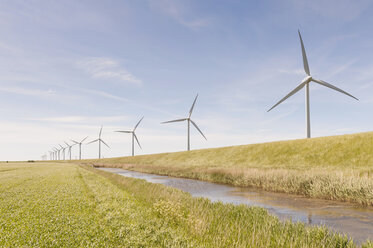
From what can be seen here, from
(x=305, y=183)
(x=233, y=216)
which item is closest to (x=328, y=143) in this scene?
(x=305, y=183)

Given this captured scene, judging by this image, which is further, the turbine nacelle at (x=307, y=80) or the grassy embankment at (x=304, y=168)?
the turbine nacelle at (x=307, y=80)

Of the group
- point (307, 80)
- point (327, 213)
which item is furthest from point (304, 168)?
point (327, 213)

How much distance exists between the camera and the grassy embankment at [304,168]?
21.9 meters

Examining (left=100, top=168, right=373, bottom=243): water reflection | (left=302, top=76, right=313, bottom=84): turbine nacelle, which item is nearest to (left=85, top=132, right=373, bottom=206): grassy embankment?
(left=100, top=168, right=373, bottom=243): water reflection

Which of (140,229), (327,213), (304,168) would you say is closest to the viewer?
(140,229)

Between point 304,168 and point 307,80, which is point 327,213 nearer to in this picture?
point 304,168

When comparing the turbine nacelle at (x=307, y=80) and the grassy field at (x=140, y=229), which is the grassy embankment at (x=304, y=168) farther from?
the turbine nacelle at (x=307, y=80)

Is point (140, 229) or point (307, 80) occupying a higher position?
point (307, 80)

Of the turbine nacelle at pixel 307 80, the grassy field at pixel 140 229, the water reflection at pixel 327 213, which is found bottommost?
the water reflection at pixel 327 213

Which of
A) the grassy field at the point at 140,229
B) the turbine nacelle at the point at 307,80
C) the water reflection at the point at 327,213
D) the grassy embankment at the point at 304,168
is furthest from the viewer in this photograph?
the turbine nacelle at the point at 307,80

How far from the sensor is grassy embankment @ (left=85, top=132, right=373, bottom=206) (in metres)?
21.9

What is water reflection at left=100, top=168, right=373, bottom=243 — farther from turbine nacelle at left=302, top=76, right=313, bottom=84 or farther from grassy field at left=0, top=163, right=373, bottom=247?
turbine nacelle at left=302, top=76, right=313, bottom=84

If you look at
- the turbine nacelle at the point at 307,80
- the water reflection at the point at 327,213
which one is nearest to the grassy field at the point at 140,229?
the water reflection at the point at 327,213

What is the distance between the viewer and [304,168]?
42.5m
